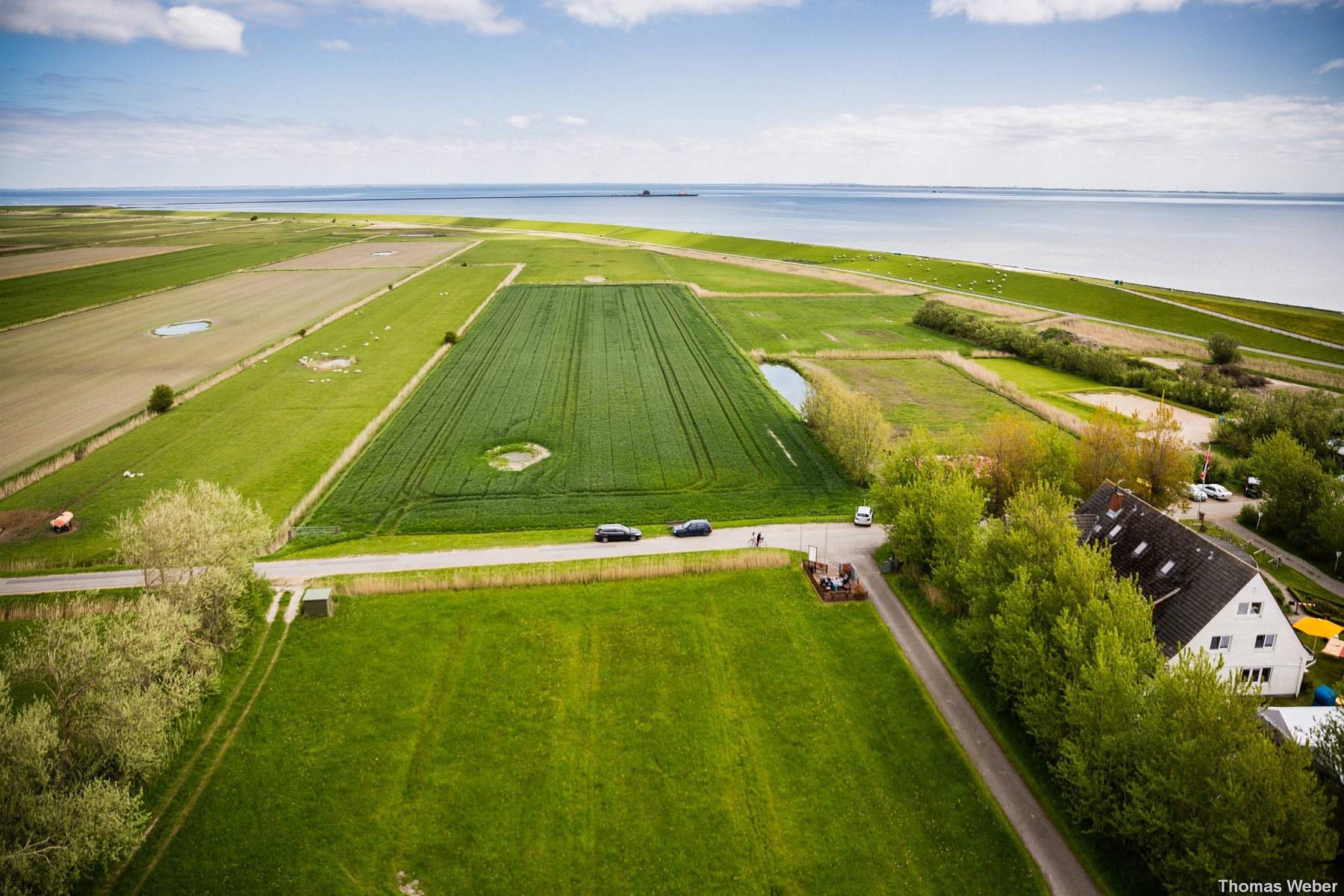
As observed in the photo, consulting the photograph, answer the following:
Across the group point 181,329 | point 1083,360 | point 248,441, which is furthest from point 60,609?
point 1083,360

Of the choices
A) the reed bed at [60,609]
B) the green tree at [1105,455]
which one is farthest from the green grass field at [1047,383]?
the reed bed at [60,609]

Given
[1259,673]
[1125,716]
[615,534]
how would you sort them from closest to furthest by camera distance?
[1125,716]
[1259,673]
[615,534]

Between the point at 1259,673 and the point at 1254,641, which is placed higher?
the point at 1254,641

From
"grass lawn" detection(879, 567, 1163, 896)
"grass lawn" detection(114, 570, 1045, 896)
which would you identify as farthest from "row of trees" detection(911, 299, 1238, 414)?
"grass lawn" detection(114, 570, 1045, 896)

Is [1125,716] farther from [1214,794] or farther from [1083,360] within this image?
[1083,360]

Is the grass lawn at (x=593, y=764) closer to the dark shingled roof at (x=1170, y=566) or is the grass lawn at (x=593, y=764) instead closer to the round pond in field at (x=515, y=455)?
the dark shingled roof at (x=1170, y=566)

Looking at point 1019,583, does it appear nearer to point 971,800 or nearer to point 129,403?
point 971,800

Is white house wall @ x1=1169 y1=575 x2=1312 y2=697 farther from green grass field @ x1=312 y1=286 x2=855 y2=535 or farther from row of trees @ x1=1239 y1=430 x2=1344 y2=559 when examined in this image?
green grass field @ x1=312 y1=286 x2=855 y2=535

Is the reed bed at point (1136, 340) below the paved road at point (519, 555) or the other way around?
the other way around
